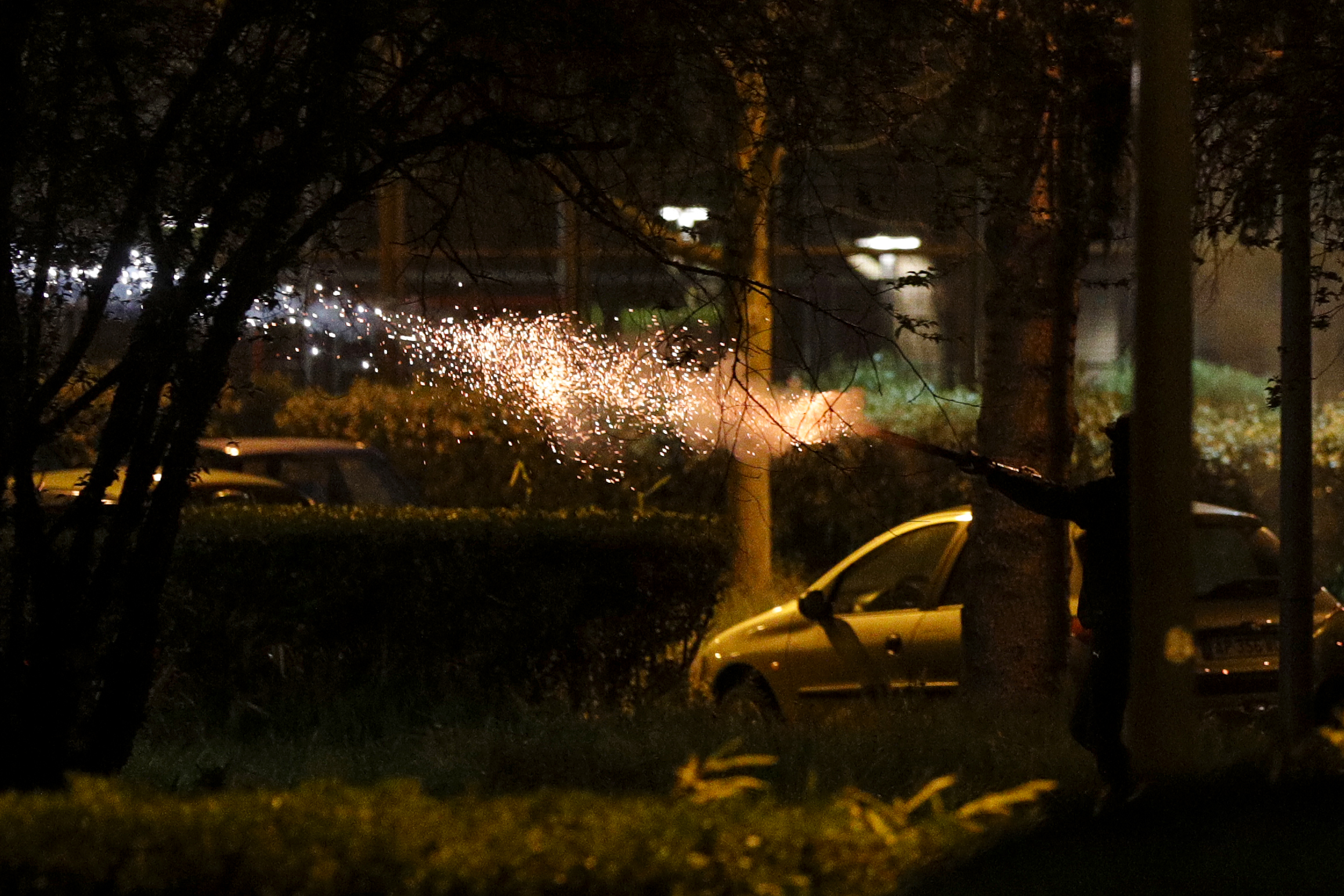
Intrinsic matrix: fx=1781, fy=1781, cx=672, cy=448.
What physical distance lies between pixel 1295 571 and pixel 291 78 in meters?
5.02

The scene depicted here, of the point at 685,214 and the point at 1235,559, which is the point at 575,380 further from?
the point at 1235,559

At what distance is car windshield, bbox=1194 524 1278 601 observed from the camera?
9344 mm

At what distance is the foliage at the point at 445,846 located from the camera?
402 cm

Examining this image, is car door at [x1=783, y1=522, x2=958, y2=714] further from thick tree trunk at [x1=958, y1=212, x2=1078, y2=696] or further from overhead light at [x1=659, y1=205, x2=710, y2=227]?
overhead light at [x1=659, y1=205, x2=710, y2=227]

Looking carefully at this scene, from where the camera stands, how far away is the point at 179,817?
4277 mm

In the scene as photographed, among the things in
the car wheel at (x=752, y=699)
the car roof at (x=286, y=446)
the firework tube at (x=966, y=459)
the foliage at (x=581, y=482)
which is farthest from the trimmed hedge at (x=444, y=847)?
the foliage at (x=581, y=482)

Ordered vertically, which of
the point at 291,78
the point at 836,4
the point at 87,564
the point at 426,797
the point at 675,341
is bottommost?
the point at 426,797

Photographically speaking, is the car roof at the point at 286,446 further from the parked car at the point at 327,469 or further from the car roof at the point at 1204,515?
the car roof at the point at 1204,515

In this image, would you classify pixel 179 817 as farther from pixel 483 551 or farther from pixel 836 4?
pixel 483 551

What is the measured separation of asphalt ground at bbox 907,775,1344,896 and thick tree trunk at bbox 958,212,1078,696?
4282 millimetres

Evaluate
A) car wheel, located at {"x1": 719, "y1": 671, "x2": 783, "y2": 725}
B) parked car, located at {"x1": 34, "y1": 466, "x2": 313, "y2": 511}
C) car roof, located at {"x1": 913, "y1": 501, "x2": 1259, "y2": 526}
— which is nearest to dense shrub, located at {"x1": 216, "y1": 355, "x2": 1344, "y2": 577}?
parked car, located at {"x1": 34, "y1": 466, "x2": 313, "y2": 511}

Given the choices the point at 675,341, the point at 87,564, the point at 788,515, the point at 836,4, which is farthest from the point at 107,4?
the point at 788,515

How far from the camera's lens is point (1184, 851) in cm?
477

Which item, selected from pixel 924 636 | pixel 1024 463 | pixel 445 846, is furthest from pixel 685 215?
pixel 445 846
